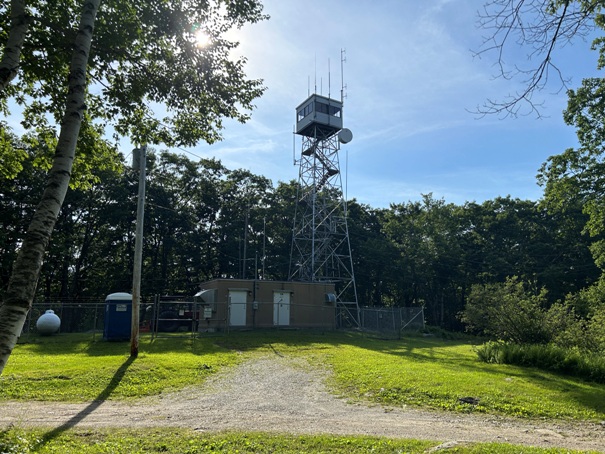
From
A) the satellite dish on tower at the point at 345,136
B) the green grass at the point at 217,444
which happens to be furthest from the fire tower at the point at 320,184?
the green grass at the point at 217,444

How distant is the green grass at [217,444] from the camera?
564 centimetres

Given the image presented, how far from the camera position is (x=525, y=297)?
17219 mm

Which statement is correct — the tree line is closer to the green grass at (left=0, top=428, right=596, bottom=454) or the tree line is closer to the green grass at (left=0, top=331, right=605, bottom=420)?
the green grass at (left=0, top=331, right=605, bottom=420)

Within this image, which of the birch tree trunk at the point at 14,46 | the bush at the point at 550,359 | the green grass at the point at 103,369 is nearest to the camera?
the birch tree trunk at the point at 14,46

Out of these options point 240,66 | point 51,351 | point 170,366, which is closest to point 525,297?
point 170,366

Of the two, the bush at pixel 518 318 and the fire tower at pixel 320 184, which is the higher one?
the fire tower at pixel 320 184

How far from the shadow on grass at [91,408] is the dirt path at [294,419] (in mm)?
18

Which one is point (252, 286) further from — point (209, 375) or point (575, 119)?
point (575, 119)

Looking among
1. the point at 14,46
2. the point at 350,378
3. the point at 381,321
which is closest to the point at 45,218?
the point at 14,46

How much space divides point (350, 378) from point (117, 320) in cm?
1166

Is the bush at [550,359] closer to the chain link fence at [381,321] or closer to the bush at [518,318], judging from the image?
the bush at [518,318]

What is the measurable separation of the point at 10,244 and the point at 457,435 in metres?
34.8

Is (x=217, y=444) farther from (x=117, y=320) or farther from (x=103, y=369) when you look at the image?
(x=117, y=320)

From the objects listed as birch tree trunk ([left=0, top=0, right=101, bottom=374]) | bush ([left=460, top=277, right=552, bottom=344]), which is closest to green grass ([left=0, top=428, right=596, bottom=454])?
birch tree trunk ([left=0, top=0, right=101, bottom=374])
